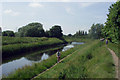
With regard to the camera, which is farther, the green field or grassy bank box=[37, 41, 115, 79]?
the green field

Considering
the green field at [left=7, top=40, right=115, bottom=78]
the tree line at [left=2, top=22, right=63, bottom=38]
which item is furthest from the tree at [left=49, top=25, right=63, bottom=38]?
the green field at [left=7, top=40, right=115, bottom=78]

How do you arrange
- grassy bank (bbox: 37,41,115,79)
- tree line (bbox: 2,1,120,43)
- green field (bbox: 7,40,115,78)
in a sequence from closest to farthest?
grassy bank (bbox: 37,41,115,79) → green field (bbox: 7,40,115,78) → tree line (bbox: 2,1,120,43)

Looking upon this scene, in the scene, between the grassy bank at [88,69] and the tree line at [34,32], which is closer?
the grassy bank at [88,69]

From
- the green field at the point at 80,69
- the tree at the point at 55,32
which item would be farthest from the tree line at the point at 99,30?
the green field at the point at 80,69

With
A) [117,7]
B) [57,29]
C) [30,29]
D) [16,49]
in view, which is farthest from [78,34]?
[117,7]

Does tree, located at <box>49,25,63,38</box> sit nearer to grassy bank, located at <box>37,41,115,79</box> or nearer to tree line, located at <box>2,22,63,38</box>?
tree line, located at <box>2,22,63,38</box>

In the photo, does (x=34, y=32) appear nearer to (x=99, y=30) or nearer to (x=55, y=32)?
(x=55, y=32)

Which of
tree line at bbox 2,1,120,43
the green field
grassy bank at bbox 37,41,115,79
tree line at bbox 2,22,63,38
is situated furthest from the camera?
tree line at bbox 2,22,63,38

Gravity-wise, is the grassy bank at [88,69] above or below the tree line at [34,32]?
below

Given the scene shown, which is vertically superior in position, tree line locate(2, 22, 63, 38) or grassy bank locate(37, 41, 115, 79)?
tree line locate(2, 22, 63, 38)

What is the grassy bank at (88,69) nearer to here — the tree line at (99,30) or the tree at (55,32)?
the tree line at (99,30)

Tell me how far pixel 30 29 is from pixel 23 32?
4.88 meters

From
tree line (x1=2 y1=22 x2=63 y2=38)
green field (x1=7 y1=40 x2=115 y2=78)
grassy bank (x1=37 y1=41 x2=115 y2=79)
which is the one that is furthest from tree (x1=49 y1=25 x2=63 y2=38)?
grassy bank (x1=37 y1=41 x2=115 y2=79)

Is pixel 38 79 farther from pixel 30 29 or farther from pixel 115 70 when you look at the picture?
pixel 30 29
